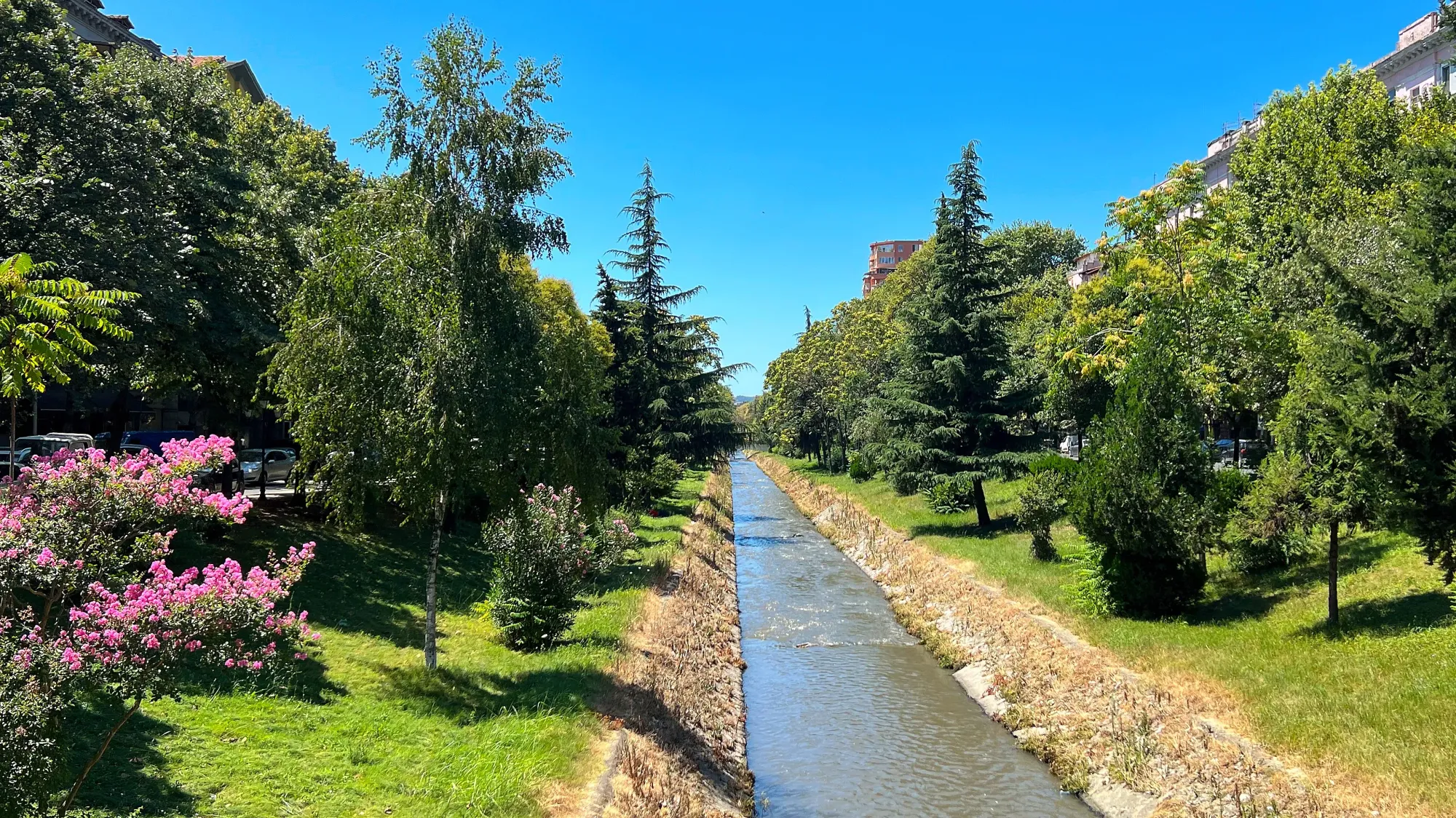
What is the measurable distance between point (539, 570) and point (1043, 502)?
13749 mm

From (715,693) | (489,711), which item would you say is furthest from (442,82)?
(715,693)

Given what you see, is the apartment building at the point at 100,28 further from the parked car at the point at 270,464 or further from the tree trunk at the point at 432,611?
the tree trunk at the point at 432,611

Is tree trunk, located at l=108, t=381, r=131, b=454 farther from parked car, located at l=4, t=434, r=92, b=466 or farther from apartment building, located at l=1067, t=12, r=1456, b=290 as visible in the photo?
apartment building, located at l=1067, t=12, r=1456, b=290

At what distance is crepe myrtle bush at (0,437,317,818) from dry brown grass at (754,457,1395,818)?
10.5 m

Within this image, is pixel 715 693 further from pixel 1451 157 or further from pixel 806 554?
pixel 806 554

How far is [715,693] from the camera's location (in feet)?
47.5

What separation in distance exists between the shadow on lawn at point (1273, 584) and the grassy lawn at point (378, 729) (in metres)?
11.8

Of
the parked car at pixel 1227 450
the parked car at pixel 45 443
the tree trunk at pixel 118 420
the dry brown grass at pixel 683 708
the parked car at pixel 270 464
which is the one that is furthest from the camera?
the parked car at pixel 1227 450

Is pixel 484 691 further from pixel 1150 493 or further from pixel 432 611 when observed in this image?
pixel 1150 493

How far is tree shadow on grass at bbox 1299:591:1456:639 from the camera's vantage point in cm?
1187

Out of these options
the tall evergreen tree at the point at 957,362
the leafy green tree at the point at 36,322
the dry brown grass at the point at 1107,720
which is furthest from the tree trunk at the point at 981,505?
the leafy green tree at the point at 36,322

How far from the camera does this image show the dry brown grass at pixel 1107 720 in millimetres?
9102

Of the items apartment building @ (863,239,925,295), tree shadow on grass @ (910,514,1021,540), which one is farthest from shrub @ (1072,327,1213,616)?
apartment building @ (863,239,925,295)

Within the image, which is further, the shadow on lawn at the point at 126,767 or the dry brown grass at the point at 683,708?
the dry brown grass at the point at 683,708
